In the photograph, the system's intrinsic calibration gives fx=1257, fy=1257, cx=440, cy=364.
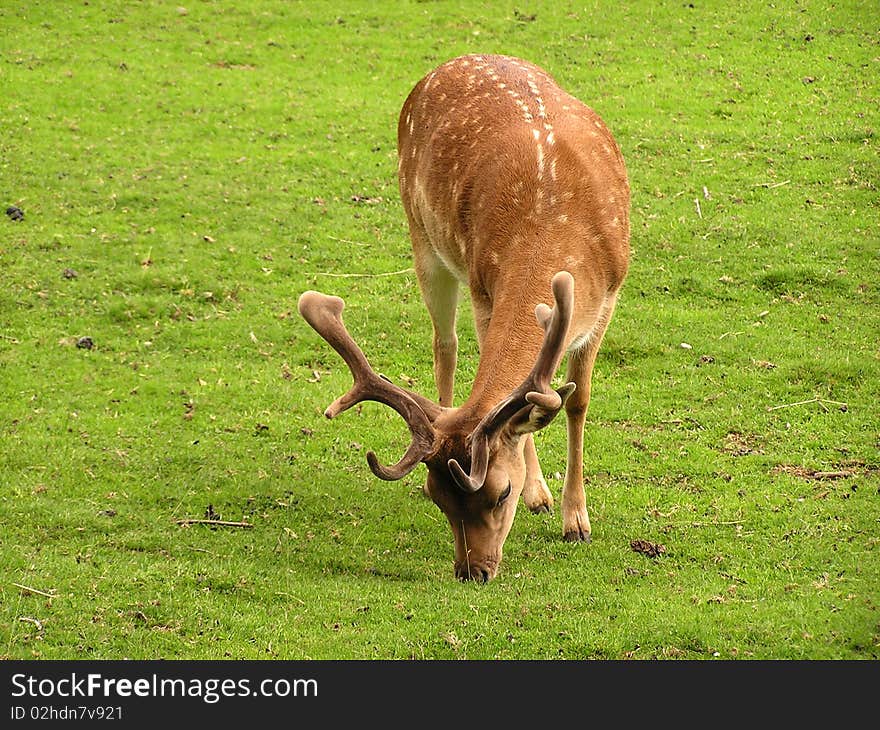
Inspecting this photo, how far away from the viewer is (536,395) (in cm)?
507

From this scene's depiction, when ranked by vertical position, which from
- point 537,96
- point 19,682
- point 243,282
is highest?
point 537,96

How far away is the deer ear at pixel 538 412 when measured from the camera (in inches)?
200

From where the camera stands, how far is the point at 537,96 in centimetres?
694

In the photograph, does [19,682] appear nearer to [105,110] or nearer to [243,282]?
[243,282]

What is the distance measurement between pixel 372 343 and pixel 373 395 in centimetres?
342

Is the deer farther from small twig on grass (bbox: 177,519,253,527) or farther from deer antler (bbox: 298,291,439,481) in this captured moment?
small twig on grass (bbox: 177,519,253,527)

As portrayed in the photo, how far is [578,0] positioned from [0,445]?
981cm

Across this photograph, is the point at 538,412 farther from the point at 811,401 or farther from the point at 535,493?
the point at 811,401

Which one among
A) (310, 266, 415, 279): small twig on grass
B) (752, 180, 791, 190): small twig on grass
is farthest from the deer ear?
(752, 180, 791, 190): small twig on grass

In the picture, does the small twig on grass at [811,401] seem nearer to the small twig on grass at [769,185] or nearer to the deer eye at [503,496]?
the deer eye at [503,496]

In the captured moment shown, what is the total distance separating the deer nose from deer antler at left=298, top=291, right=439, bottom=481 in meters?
0.56

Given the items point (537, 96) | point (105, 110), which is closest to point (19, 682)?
point (537, 96)

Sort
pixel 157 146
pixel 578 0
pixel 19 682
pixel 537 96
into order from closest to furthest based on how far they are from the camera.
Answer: pixel 19 682 < pixel 537 96 < pixel 157 146 < pixel 578 0

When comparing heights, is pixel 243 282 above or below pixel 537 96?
below
